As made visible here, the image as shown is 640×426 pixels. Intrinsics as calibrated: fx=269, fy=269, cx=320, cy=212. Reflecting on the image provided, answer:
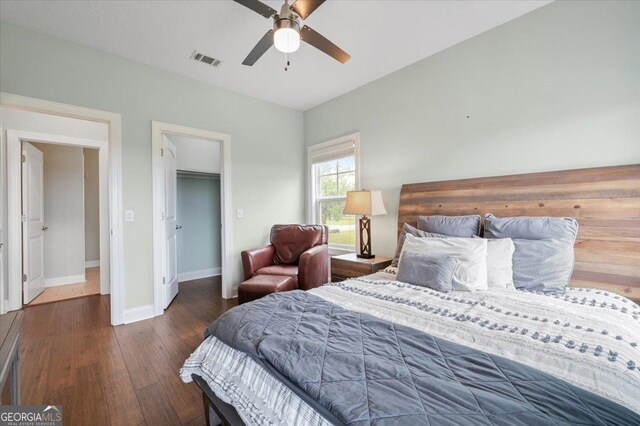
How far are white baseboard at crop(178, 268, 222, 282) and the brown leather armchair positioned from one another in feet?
5.73

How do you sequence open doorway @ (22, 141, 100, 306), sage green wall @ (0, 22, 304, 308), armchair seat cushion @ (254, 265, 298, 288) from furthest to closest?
open doorway @ (22, 141, 100, 306), armchair seat cushion @ (254, 265, 298, 288), sage green wall @ (0, 22, 304, 308)

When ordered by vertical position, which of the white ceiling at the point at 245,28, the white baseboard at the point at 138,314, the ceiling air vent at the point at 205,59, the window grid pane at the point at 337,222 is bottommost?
the white baseboard at the point at 138,314

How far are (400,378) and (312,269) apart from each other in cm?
206

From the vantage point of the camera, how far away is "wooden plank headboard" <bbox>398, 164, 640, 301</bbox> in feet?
5.81

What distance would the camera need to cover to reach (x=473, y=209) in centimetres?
246

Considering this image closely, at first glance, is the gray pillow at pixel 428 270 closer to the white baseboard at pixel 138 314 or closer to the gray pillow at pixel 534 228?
the gray pillow at pixel 534 228

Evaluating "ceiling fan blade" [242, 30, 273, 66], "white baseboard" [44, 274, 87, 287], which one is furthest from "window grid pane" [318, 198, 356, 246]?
"white baseboard" [44, 274, 87, 287]

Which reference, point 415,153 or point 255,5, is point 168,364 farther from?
point 415,153

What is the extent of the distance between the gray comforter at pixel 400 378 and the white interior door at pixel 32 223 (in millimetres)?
3765

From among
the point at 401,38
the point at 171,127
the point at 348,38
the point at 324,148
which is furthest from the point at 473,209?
the point at 171,127

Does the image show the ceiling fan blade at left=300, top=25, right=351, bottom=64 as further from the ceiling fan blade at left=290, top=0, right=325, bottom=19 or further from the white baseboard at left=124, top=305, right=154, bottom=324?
the white baseboard at left=124, top=305, right=154, bottom=324

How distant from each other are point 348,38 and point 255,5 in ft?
3.73

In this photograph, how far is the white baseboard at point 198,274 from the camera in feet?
14.3

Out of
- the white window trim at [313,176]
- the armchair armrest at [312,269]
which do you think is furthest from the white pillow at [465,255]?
the white window trim at [313,176]
